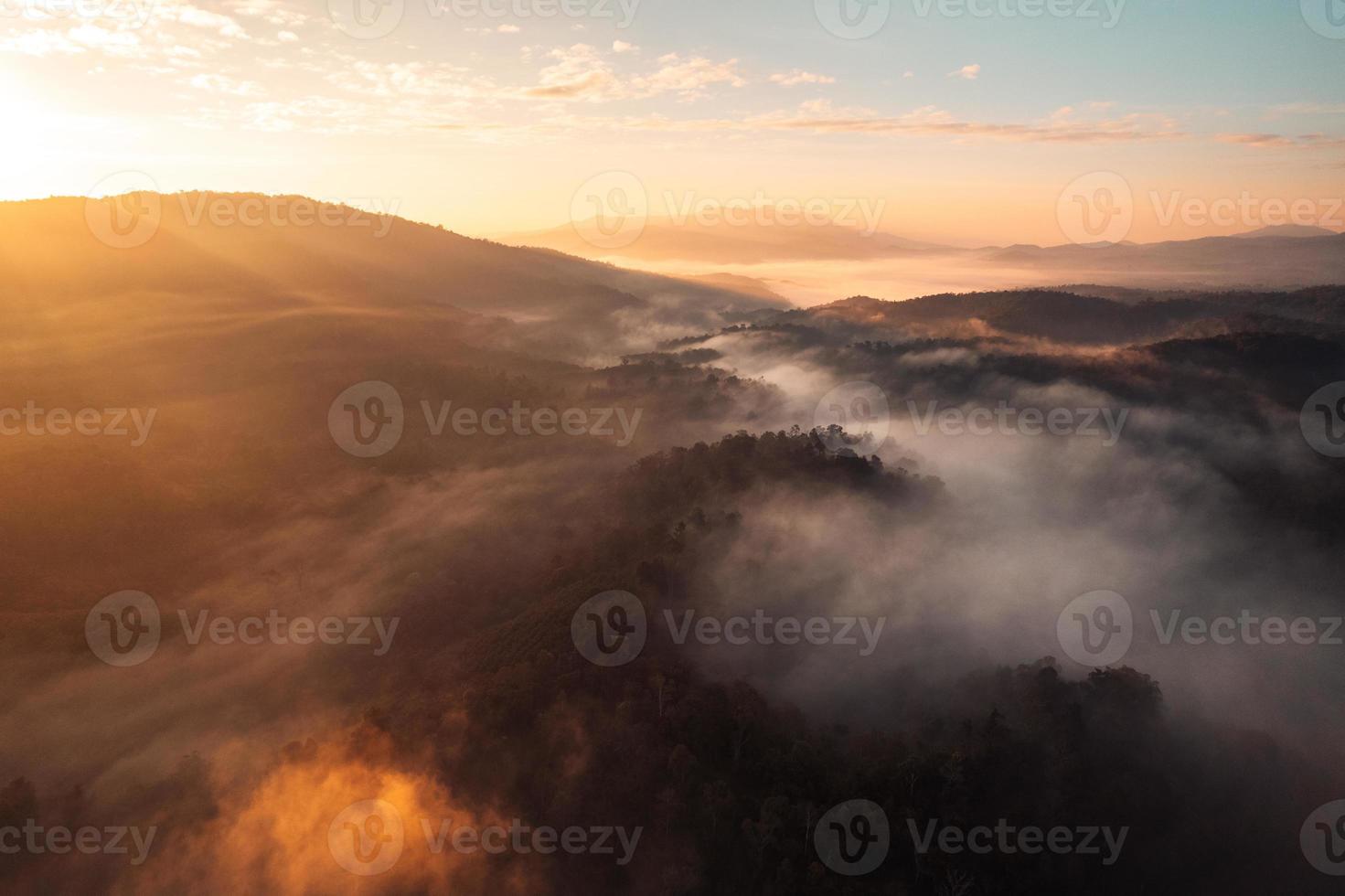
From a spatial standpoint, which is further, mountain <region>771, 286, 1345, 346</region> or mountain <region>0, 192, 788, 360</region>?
mountain <region>771, 286, 1345, 346</region>

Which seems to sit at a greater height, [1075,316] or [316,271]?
[1075,316]

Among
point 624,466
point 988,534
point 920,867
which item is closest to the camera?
point 920,867

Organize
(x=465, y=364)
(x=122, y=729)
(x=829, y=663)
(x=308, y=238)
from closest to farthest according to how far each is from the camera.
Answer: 1. (x=122, y=729)
2. (x=829, y=663)
3. (x=465, y=364)
4. (x=308, y=238)

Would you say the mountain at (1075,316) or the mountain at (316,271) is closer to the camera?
the mountain at (316,271)

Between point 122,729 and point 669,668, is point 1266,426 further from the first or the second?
point 122,729

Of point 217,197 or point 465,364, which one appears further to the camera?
point 217,197

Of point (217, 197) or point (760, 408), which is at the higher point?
point (217, 197)

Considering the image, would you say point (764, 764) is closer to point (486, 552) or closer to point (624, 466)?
point (486, 552)

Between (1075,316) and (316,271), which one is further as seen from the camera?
(316,271)

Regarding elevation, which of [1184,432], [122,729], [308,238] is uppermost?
[308,238]

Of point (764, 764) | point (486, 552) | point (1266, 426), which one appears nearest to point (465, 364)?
point (486, 552)
